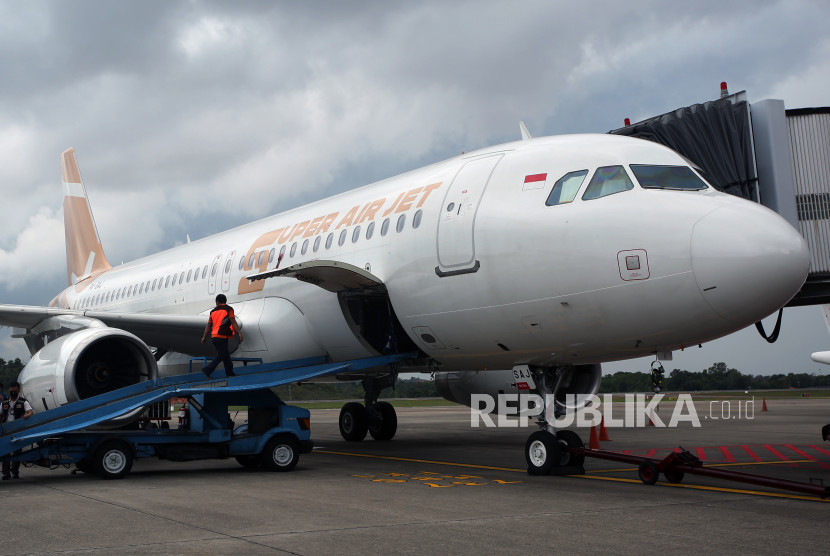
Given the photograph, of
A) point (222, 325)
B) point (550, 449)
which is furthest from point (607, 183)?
point (222, 325)

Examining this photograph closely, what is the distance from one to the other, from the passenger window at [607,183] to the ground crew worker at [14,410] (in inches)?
305

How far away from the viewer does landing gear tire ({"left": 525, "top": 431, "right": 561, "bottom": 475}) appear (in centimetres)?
973

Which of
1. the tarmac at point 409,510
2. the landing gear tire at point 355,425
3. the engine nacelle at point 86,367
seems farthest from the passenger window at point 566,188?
the landing gear tire at point 355,425

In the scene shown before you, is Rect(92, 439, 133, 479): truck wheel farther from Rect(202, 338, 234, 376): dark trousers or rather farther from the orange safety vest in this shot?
the orange safety vest

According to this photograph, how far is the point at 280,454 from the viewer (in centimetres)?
1139

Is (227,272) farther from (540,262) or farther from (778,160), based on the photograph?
(778,160)

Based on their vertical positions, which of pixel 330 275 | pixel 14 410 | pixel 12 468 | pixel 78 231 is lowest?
pixel 12 468

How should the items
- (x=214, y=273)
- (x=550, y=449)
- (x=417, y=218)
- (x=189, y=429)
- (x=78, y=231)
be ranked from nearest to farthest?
1. (x=550, y=449)
2. (x=417, y=218)
3. (x=189, y=429)
4. (x=214, y=273)
5. (x=78, y=231)

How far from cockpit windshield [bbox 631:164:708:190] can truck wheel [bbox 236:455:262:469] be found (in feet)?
20.6

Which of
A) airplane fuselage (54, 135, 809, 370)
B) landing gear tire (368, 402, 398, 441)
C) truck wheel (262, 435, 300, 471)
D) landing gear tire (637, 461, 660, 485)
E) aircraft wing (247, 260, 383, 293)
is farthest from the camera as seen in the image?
landing gear tire (368, 402, 398, 441)

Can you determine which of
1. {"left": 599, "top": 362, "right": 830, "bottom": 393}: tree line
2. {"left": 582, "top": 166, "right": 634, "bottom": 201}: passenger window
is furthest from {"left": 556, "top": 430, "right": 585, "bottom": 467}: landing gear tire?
{"left": 599, "top": 362, "right": 830, "bottom": 393}: tree line

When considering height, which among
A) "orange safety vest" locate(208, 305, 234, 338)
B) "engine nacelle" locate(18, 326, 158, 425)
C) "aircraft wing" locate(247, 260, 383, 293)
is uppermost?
"aircraft wing" locate(247, 260, 383, 293)

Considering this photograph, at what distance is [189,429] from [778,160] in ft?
29.8

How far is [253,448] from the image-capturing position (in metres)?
11.2
